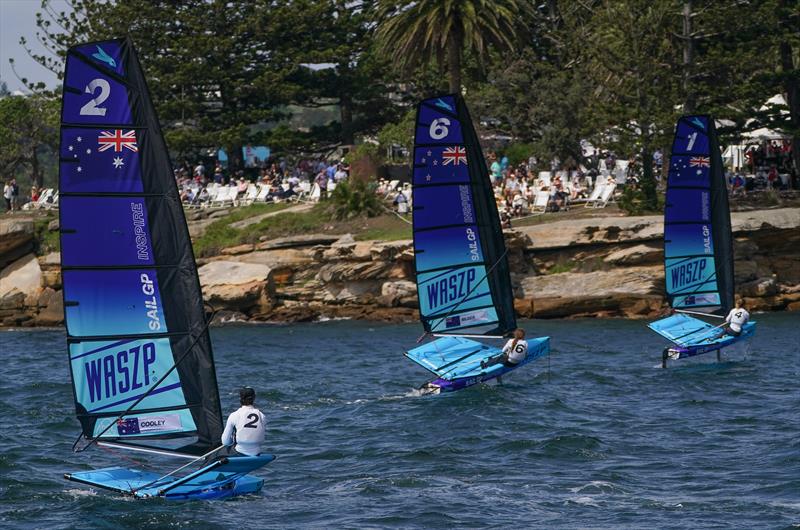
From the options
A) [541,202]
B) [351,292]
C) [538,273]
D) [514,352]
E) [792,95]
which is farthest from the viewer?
[792,95]

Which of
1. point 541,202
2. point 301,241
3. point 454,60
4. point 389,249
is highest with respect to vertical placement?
point 454,60

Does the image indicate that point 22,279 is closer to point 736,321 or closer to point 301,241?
point 301,241

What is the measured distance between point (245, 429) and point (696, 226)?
20.1 m

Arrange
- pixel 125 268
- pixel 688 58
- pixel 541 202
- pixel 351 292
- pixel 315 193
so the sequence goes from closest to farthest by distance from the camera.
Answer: pixel 125 268 < pixel 351 292 < pixel 541 202 < pixel 688 58 < pixel 315 193

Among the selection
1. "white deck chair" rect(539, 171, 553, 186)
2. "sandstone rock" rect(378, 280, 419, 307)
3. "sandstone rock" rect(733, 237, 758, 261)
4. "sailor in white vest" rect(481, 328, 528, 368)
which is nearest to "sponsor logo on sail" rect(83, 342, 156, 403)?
"sailor in white vest" rect(481, 328, 528, 368)

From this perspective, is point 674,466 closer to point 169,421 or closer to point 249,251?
point 169,421

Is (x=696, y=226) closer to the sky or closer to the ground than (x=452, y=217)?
closer to the ground

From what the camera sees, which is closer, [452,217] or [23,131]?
[452,217]

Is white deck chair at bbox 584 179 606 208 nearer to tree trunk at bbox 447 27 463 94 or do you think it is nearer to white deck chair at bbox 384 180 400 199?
tree trunk at bbox 447 27 463 94

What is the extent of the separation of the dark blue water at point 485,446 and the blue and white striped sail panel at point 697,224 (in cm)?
194

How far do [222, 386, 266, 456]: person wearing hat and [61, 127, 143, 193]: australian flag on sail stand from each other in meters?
3.24

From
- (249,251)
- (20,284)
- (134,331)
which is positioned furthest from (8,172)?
(134,331)

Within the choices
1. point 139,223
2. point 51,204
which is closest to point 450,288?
point 139,223

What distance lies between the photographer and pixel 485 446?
76.3ft
